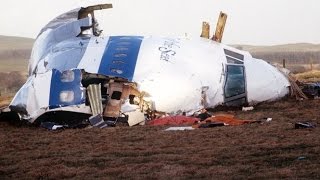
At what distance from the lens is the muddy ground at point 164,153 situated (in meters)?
8.06

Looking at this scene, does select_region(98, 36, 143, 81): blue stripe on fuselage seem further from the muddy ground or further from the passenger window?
the passenger window

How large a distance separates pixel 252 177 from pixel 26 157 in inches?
185

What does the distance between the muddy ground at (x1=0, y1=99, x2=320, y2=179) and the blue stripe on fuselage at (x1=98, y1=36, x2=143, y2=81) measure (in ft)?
9.36

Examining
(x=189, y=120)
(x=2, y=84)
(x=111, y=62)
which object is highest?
(x=111, y=62)

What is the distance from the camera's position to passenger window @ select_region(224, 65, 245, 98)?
1886 cm

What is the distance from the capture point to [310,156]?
872 cm

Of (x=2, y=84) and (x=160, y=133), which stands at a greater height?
(x=160, y=133)

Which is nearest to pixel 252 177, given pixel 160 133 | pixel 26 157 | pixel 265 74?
pixel 26 157

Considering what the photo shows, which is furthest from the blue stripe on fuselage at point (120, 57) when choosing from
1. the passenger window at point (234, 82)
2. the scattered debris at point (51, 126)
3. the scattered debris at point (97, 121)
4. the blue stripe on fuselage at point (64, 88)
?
the passenger window at point (234, 82)

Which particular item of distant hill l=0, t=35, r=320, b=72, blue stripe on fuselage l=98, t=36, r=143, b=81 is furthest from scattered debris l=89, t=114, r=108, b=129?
distant hill l=0, t=35, r=320, b=72

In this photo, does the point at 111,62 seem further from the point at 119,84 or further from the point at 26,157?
the point at 26,157

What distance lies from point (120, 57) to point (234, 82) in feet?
12.4

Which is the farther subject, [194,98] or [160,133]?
[194,98]

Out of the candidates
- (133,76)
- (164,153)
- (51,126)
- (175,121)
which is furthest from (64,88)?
(164,153)
